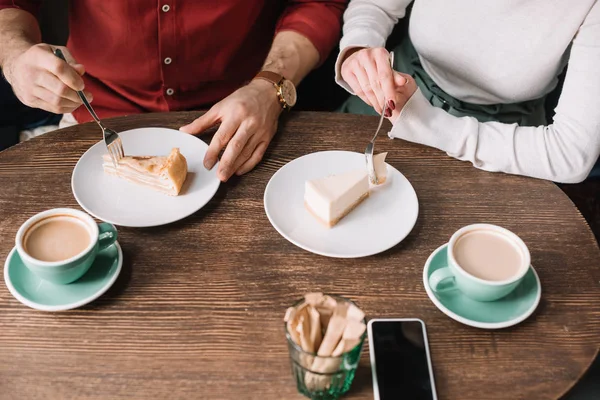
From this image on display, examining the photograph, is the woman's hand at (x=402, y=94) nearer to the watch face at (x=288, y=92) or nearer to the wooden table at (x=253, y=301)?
the wooden table at (x=253, y=301)

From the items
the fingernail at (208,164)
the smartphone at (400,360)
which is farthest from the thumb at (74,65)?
the smartphone at (400,360)

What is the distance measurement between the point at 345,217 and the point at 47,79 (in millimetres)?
687

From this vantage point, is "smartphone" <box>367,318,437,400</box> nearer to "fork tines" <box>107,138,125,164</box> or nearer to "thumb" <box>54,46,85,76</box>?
"fork tines" <box>107,138,125,164</box>

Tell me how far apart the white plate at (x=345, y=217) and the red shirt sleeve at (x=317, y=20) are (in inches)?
19.8

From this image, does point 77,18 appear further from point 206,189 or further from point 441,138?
point 441,138

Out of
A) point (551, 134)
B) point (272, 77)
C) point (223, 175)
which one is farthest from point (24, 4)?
point (551, 134)

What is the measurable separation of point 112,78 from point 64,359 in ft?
3.08

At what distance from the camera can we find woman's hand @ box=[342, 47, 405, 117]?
1.25 m

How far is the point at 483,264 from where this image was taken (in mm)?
947

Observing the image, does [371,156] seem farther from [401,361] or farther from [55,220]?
[55,220]

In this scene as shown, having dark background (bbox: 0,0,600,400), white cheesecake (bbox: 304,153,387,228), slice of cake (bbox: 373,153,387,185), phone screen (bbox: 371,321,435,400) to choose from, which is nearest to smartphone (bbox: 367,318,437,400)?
phone screen (bbox: 371,321,435,400)

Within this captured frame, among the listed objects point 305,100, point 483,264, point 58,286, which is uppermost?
point 483,264

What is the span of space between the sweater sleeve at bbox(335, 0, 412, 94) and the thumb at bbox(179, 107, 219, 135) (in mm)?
332

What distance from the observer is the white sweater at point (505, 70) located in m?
1.22
